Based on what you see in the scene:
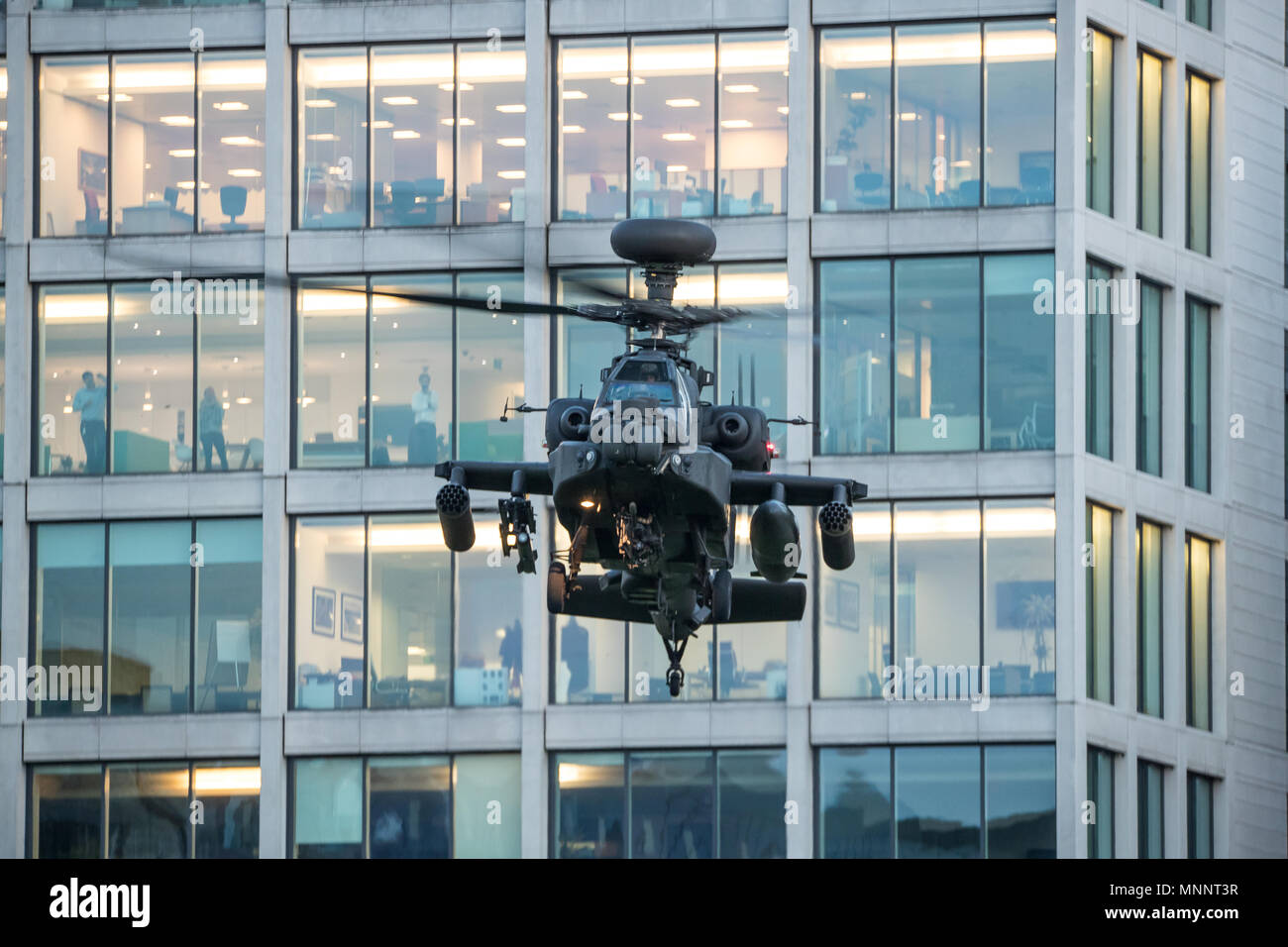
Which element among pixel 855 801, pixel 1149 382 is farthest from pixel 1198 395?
pixel 855 801

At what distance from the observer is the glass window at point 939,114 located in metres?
52.1

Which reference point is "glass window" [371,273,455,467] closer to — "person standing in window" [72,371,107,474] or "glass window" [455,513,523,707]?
"glass window" [455,513,523,707]

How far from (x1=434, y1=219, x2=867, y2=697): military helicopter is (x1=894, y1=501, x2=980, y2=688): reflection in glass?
49.2 ft

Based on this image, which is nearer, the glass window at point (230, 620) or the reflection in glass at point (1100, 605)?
the reflection in glass at point (1100, 605)

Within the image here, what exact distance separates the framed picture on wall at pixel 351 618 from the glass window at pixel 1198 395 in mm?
16921

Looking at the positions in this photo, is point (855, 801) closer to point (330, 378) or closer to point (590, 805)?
point (590, 805)

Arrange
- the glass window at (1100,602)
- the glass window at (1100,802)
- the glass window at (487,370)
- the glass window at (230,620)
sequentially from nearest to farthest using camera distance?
the glass window at (1100,802)
the glass window at (1100,602)
the glass window at (487,370)
the glass window at (230,620)

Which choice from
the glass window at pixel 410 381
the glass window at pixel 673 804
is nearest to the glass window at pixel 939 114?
the glass window at pixel 410 381

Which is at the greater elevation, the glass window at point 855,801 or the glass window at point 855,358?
the glass window at point 855,358

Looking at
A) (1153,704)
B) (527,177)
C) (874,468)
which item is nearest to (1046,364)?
(874,468)

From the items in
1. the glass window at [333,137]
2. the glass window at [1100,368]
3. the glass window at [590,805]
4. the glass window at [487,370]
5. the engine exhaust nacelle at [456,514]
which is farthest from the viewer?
the glass window at [333,137]

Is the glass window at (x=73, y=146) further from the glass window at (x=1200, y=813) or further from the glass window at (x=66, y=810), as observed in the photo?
the glass window at (x=1200, y=813)

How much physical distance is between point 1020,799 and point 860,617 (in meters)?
4.61
